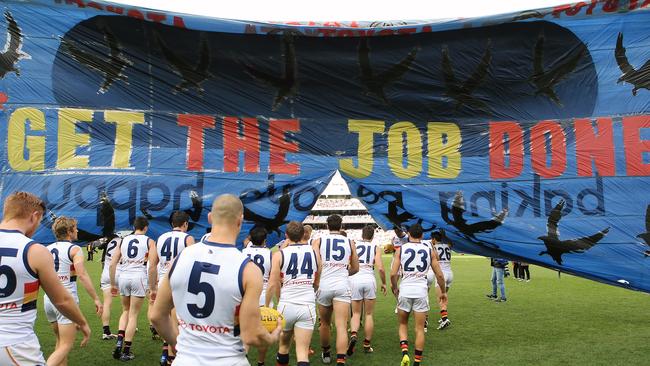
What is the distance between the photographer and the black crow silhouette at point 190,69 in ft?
23.7

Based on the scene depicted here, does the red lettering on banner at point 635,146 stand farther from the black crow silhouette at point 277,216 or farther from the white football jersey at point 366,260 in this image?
the white football jersey at point 366,260

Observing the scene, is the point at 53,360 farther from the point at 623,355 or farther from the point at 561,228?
the point at 623,355

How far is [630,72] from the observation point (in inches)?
267

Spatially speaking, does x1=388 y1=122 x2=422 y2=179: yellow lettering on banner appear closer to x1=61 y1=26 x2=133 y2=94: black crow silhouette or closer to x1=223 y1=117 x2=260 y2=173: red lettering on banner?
x1=223 y1=117 x2=260 y2=173: red lettering on banner

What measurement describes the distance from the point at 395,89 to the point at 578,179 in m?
2.70

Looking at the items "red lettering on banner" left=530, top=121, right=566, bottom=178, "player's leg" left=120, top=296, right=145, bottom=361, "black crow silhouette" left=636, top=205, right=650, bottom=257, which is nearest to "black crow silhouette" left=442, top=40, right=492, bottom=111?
"red lettering on banner" left=530, top=121, right=566, bottom=178

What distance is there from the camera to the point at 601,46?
695 cm

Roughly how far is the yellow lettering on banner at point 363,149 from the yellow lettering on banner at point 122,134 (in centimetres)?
285

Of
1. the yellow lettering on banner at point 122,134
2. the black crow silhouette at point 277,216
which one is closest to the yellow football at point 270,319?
the black crow silhouette at point 277,216

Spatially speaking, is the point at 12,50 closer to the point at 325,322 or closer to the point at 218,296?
the point at 218,296

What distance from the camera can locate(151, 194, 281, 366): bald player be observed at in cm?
319

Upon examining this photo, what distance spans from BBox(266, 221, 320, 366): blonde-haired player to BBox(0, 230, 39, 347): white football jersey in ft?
11.4

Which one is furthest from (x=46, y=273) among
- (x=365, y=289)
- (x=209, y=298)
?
(x=365, y=289)

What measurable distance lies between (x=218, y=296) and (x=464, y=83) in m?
5.33
